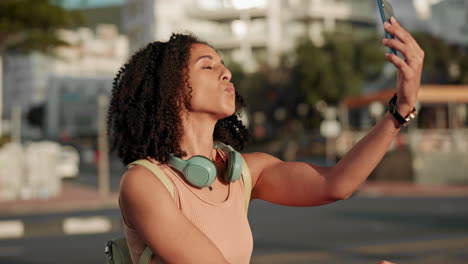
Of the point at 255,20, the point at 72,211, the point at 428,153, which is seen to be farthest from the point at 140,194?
the point at 255,20

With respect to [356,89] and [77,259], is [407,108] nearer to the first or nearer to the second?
[77,259]

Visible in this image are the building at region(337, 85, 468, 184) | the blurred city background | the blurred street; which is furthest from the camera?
the building at region(337, 85, 468, 184)

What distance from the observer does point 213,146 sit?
77.0 inches

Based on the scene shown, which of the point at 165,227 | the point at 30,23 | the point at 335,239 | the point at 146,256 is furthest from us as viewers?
the point at 30,23

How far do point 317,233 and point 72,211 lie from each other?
7623 mm

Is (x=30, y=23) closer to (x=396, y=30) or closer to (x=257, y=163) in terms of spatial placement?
(x=257, y=163)

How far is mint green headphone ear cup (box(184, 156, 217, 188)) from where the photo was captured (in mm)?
1661

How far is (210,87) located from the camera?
1773 millimetres

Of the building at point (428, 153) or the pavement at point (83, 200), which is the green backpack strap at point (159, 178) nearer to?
the pavement at point (83, 200)

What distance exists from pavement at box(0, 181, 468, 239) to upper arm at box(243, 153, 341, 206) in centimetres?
973

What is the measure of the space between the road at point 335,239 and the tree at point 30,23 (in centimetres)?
1168

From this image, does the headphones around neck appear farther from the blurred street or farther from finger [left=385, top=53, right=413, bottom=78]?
the blurred street

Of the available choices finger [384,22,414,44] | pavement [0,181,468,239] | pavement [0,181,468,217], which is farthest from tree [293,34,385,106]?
finger [384,22,414,44]

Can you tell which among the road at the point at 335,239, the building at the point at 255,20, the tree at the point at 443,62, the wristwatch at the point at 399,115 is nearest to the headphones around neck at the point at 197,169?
the wristwatch at the point at 399,115
